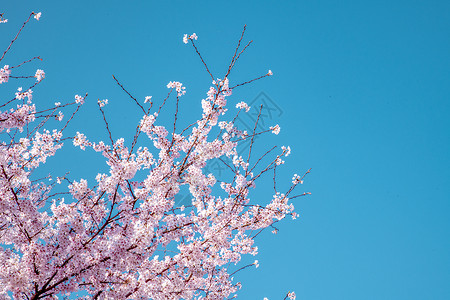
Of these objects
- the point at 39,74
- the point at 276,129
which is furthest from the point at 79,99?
the point at 276,129

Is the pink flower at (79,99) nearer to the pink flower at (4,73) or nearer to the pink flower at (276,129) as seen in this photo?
the pink flower at (4,73)

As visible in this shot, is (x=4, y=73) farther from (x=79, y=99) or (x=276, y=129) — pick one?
(x=276, y=129)

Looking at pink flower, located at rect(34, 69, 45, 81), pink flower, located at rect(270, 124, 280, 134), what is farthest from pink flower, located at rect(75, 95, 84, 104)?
pink flower, located at rect(270, 124, 280, 134)

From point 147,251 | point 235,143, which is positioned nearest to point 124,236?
point 147,251

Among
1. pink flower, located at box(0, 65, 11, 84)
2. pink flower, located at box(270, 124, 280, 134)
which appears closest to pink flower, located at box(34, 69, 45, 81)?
pink flower, located at box(0, 65, 11, 84)

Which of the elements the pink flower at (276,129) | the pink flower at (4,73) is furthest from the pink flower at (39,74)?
the pink flower at (276,129)

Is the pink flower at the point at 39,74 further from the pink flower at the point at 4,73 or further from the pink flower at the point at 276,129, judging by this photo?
the pink flower at the point at 276,129

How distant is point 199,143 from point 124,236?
2.04 metres

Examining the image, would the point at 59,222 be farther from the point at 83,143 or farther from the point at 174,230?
the point at 174,230

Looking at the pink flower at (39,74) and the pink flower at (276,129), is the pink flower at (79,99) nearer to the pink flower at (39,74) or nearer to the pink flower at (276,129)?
the pink flower at (39,74)

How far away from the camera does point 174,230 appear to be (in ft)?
19.9

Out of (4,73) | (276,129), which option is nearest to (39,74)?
(4,73)

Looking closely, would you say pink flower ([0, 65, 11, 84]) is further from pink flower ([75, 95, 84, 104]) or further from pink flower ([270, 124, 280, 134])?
pink flower ([270, 124, 280, 134])

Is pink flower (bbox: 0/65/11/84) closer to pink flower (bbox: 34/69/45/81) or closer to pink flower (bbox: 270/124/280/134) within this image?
pink flower (bbox: 34/69/45/81)
